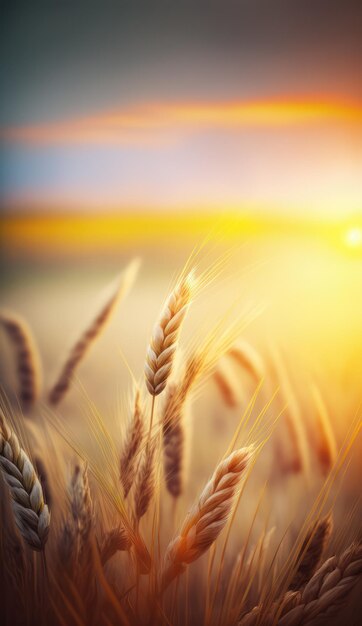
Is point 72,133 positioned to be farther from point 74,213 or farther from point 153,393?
point 153,393

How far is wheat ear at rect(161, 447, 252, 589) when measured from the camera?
1.34 m

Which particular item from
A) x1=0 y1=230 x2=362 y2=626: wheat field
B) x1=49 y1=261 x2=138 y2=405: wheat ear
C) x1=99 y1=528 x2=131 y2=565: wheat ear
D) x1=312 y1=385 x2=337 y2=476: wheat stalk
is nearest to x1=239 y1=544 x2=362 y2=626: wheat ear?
x1=0 y1=230 x2=362 y2=626: wheat field

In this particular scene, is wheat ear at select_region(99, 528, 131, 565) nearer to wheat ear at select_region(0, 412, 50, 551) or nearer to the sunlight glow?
wheat ear at select_region(0, 412, 50, 551)

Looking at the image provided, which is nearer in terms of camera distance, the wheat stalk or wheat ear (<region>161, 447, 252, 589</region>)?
wheat ear (<region>161, 447, 252, 589</region>)

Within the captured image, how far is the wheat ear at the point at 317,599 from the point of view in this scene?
4.71ft

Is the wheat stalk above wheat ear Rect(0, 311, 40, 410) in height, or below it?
below

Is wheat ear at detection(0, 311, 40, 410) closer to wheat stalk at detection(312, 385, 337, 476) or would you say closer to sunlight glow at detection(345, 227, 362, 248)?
wheat stalk at detection(312, 385, 337, 476)

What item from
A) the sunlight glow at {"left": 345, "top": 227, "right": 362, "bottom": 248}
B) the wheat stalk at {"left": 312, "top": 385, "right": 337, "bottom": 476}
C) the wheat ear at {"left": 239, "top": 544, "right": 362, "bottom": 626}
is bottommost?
the wheat ear at {"left": 239, "top": 544, "right": 362, "bottom": 626}

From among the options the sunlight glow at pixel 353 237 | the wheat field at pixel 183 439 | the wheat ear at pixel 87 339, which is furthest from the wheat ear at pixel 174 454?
the sunlight glow at pixel 353 237

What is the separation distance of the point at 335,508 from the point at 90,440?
61cm

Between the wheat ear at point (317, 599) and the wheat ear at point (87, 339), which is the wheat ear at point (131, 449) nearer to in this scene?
the wheat ear at point (87, 339)

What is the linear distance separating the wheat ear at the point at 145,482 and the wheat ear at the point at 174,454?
1.6 inches

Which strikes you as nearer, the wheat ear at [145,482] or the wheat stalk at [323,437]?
the wheat ear at [145,482]

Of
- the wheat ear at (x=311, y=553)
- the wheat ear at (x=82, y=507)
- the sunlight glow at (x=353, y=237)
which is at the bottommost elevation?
the wheat ear at (x=311, y=553)
